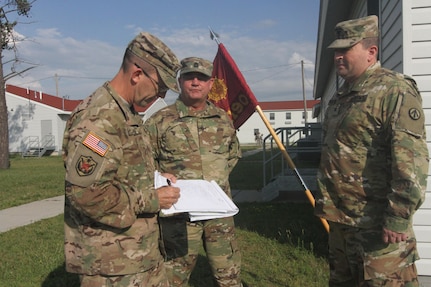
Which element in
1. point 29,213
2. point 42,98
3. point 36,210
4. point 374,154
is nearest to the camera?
point 374,154

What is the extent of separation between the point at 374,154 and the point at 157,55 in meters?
1.33

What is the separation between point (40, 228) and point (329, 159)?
5.63 metres

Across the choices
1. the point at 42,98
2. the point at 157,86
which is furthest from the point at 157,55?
the point at 42,98

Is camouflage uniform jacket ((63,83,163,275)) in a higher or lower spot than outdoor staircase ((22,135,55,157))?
higher

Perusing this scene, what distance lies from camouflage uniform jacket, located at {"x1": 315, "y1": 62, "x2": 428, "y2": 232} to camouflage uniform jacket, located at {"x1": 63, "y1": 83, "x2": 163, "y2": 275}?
44.1 inches

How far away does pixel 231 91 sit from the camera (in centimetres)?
401

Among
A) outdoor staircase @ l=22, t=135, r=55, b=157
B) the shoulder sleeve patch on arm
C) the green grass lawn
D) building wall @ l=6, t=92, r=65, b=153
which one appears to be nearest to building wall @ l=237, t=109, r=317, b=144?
building wall @ l=6, t=92, r=65, b=153

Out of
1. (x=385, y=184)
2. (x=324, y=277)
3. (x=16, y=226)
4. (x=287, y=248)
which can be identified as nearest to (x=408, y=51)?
(x=385, y=184)

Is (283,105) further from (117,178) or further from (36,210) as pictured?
(117,178)

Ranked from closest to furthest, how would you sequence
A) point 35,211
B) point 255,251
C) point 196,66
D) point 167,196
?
point 167,196, point 196,66, point 255,251, point 35,211

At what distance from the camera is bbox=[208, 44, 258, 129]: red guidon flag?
3932mm

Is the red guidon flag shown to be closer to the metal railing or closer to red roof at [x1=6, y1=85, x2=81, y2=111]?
the metal railing

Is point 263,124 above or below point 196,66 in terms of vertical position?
A: below

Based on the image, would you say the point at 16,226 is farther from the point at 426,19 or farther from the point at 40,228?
the point at 426,19
